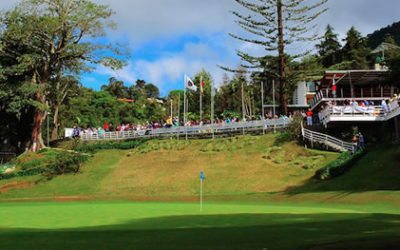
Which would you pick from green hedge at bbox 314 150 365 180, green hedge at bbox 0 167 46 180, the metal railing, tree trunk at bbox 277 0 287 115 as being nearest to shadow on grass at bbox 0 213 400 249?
green hedge at bbox 314 150 365 180

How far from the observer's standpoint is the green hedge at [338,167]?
32.3 m

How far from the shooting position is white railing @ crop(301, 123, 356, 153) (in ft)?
124

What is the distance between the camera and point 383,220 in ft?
51.0

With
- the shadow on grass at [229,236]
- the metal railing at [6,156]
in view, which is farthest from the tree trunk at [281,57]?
the shadow on grass at [229,236]

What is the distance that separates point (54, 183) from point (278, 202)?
21303 millimetres

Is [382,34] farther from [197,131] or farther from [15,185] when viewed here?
[15,185]

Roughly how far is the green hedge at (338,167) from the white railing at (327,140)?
2824 mm

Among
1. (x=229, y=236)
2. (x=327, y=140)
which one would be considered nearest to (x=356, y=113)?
(x=327, y=140)

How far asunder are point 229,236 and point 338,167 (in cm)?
2194

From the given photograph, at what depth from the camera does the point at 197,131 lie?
166 ft

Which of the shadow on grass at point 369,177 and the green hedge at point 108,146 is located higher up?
the green hedge at point 108,146

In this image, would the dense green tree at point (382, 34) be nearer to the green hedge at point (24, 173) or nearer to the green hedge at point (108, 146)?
the green hedge at point (108, 146)

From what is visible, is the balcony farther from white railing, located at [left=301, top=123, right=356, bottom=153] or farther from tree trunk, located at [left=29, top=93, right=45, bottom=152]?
tree trunk, located at [left=29, top=93, right=45, bottom=152]

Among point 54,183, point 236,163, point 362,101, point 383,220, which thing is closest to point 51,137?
point 54,183
